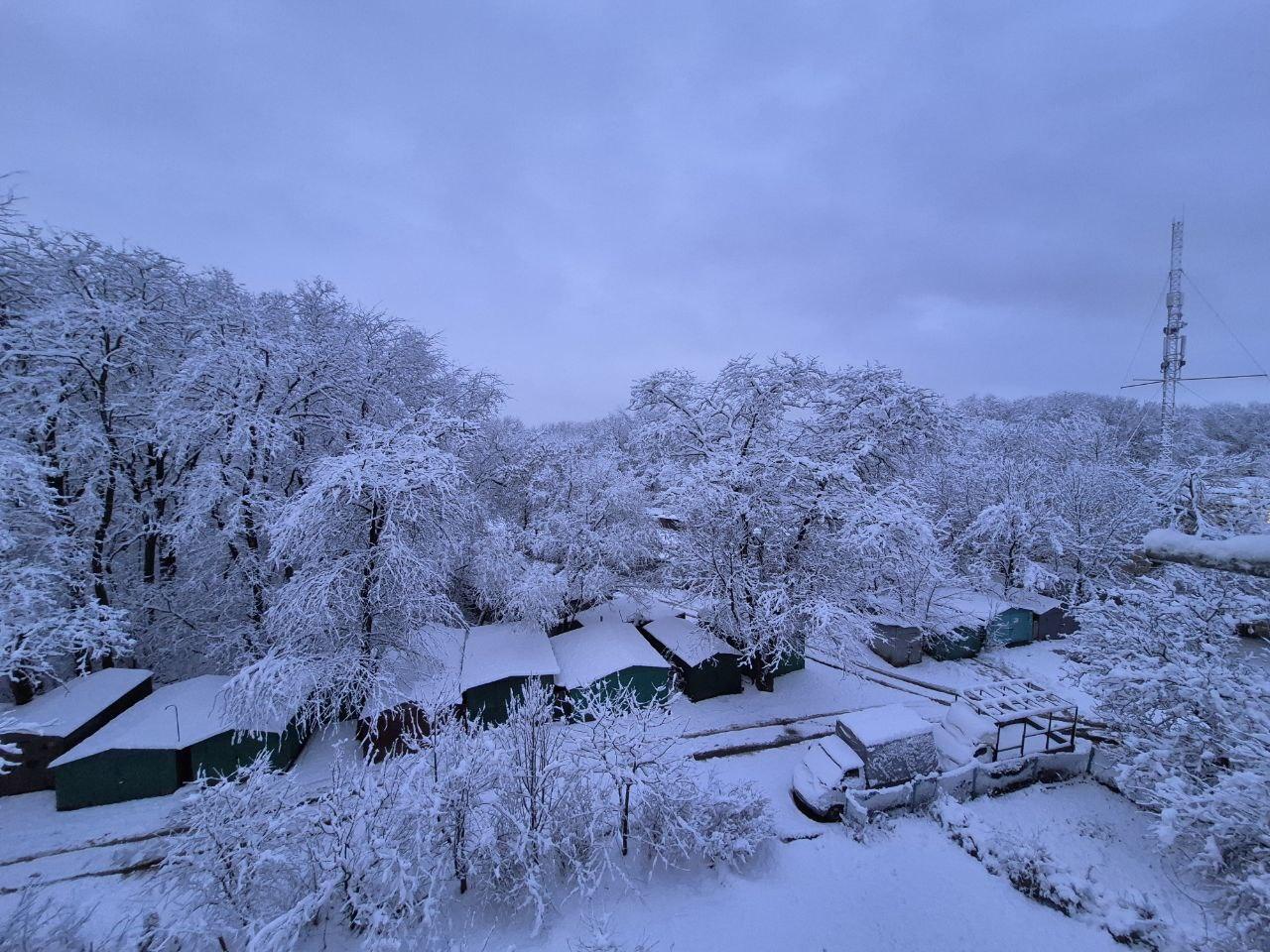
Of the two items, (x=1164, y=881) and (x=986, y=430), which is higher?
(x=986, y=430)

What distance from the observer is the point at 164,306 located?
16.9 meters

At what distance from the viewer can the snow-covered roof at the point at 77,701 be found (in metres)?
13.8

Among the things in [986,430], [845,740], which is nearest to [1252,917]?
[845,740]

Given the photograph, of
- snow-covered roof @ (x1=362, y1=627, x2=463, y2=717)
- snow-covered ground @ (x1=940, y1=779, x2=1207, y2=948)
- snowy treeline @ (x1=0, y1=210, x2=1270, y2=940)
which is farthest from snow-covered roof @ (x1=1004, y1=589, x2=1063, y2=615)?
snow-covered roof @ (x1=362, y1=627, x2=463, y2=717)

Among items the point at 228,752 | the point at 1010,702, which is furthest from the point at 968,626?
the point at 228,752

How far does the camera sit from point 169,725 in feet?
45.6

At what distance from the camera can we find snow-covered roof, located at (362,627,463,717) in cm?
1427

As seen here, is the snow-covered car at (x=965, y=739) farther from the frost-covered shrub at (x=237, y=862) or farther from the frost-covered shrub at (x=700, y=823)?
the frost-covered shrub at (x=237, y=862)

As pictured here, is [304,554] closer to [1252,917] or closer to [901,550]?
[901,550]

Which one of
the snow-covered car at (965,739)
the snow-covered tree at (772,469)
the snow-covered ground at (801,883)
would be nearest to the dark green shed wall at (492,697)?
the snow-covered ground at (801,883)

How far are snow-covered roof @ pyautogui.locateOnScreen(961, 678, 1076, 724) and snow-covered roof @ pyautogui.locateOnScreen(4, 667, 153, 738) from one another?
26.5 meters

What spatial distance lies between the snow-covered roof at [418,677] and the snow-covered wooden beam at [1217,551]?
14.7 metres

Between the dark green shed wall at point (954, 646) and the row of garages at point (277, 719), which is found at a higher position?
the row of garages at point (277, 719)

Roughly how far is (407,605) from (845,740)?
13306mm
